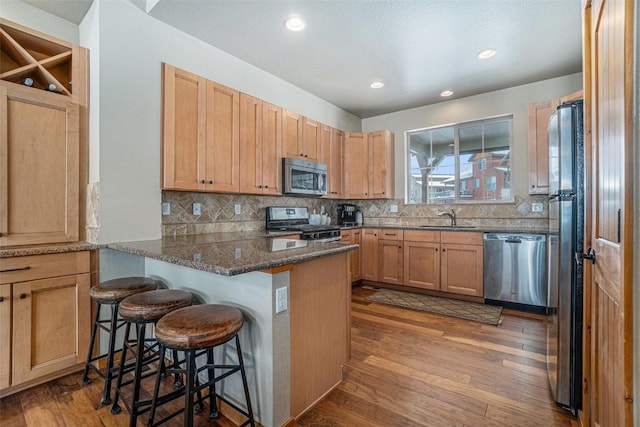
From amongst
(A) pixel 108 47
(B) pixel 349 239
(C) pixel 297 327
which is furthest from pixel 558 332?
(A) pixel 108 47

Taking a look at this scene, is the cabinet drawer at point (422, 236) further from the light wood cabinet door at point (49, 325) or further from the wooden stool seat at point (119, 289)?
the light wood cabinet door at point (49, 325)

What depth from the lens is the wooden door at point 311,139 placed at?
386 cm

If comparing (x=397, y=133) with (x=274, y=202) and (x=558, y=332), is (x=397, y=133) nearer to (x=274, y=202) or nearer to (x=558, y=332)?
(x=274, y=202)

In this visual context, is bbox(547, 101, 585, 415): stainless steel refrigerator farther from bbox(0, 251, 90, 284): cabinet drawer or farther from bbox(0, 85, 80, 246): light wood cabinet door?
bbox(0, 85, 80, 246): light wood cabinet door

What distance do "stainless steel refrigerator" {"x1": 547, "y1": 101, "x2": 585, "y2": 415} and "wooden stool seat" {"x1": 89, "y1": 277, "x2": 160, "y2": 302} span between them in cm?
250

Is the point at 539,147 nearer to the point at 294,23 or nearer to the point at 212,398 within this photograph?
the point at 294,23

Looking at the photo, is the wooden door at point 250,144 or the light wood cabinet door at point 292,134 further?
the light wood cabinet door at point 292,134

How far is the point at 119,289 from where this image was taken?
1.83 meters

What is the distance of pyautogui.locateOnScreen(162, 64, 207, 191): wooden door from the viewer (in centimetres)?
247

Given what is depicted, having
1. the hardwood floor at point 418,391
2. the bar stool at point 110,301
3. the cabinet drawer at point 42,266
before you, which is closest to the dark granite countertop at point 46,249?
the cabinet drawer at point 42,266

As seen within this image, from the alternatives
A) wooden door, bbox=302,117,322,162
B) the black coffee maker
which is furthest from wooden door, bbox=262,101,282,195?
the black coffee maker

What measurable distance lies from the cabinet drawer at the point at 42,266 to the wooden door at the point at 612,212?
2.78 m

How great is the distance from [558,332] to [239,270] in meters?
1.84

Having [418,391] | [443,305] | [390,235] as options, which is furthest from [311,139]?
[418,391]
